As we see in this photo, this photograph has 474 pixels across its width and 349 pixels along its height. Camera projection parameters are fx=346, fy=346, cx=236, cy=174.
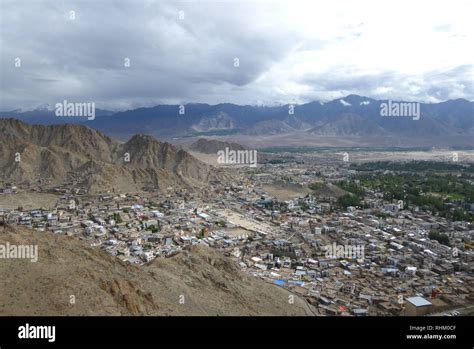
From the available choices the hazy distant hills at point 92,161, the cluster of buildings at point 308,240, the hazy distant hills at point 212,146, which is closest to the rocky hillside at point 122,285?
the cluster of buildings at point 308,240

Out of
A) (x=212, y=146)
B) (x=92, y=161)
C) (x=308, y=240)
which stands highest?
(x=212, y=146)

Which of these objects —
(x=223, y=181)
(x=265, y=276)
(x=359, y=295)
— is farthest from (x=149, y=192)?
(x=359, y=295)

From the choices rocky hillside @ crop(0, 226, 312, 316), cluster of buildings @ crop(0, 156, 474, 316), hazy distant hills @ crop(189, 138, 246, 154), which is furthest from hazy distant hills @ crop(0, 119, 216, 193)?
hazy distant hills @ crop(189, 138, 246, 154)

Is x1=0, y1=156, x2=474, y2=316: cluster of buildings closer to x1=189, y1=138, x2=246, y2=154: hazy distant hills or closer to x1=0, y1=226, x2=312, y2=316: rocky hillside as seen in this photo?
x1=0, y1=226, x2=312, y2=316: rocky hillside

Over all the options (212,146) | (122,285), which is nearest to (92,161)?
(122,285)

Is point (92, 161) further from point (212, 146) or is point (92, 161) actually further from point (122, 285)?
point (212, 146)

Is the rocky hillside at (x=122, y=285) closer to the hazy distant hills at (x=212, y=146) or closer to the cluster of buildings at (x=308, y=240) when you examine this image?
the cluster of buildings at (x=308, y=240)
